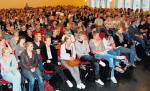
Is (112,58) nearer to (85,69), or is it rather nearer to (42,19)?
(85,69)

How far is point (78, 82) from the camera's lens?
546 cm

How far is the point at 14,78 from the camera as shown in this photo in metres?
4.44

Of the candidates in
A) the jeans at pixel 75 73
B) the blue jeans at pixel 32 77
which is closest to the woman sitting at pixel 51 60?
the jeans at pixel 75 73

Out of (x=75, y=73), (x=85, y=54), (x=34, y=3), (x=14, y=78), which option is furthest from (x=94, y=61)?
(x=34, y=3)

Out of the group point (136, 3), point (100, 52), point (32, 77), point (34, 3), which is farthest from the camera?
point (34, 3)

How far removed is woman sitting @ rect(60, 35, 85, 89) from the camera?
17.9 ft

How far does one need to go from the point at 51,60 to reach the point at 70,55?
17.8 inches

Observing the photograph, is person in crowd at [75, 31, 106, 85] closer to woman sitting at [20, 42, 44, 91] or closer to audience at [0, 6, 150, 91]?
audience at [0, 6, 150, 91]

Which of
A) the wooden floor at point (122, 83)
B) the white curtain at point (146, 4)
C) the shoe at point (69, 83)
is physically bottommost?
the wooden floor at point (122, 83)

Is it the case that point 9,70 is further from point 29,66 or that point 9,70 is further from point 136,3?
point 136,3

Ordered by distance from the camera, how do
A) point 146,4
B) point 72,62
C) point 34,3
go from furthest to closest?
point 34,3, point 146,4, point 72,62

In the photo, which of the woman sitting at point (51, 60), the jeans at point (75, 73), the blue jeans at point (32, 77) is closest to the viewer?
the blue jeans at point (32, 77)

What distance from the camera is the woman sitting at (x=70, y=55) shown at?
544cm

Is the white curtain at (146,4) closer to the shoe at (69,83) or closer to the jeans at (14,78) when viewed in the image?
the shoe at (69,83)
